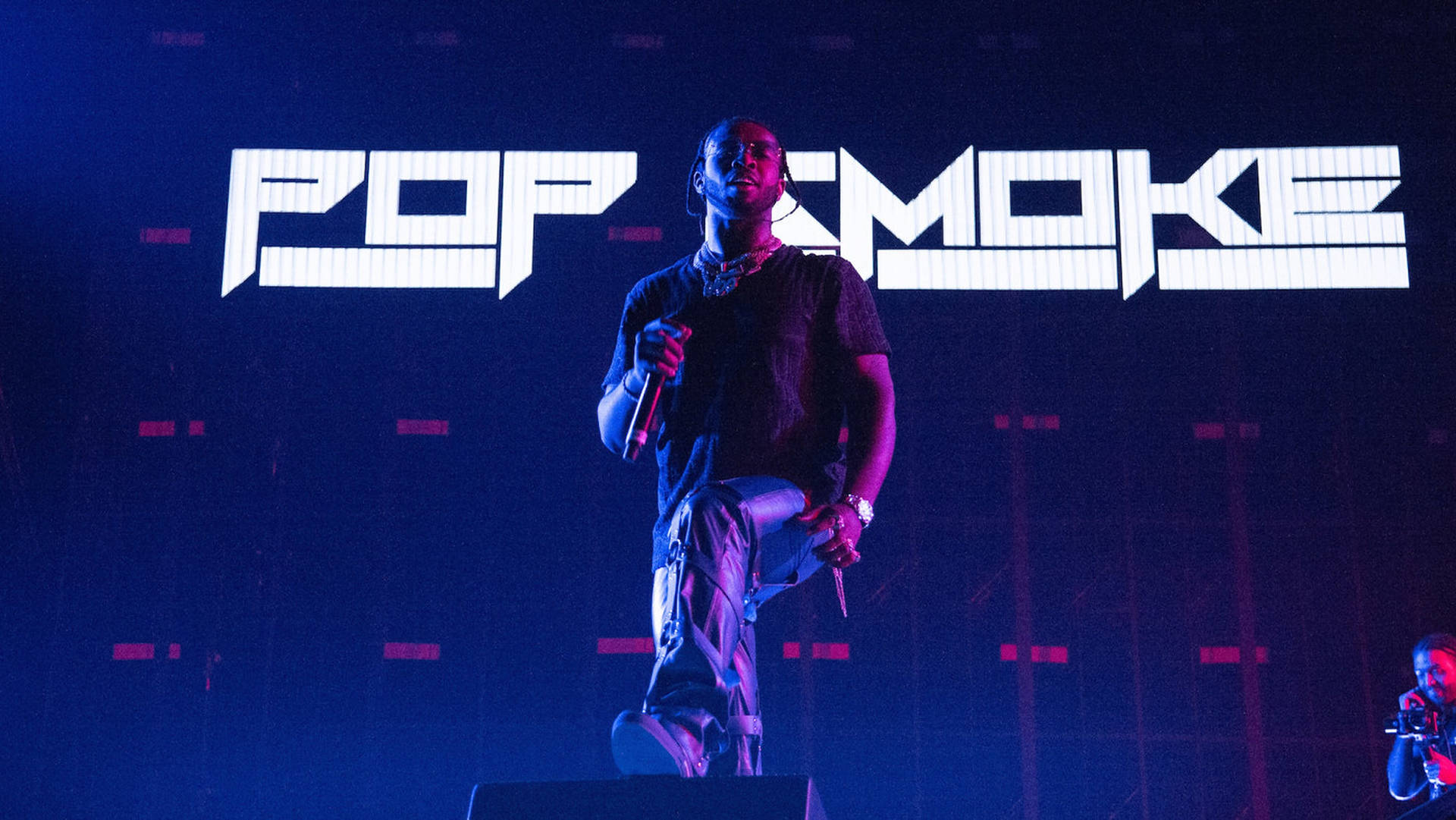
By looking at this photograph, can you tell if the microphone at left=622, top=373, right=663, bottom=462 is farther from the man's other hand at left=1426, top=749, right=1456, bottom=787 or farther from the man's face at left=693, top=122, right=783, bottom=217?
the man's other hand at left=1426, top=749, right=1456, bottom=787

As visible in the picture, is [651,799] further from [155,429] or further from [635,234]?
[155,429]

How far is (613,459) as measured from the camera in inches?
186

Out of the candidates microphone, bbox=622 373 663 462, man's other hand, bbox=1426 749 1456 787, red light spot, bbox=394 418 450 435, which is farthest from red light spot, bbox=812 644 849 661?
microphone, bbox=622 373 663 462

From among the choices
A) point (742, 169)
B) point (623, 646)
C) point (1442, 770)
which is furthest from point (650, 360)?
point (1442, 770)

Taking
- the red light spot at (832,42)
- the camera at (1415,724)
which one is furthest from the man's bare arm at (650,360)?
the red light spot at (832,42)

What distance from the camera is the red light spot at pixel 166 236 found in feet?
16.3

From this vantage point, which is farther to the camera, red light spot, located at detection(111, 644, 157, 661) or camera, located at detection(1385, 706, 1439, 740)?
red light spot, located at detection(111, 644, 157, 661)

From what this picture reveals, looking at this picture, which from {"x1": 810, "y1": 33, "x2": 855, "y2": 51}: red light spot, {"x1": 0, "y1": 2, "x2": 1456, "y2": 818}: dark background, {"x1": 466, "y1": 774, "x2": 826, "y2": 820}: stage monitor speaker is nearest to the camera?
{"x1": 466, "y1": 774, "x2": 826, "y2": 820}: stage monitor speaker

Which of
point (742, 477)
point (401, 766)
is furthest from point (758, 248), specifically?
point (401, 766)

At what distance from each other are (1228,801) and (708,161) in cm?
299

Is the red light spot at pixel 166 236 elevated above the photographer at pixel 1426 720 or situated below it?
above

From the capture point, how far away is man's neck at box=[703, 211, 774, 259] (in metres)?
2.65

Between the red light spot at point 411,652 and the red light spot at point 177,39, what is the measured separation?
2.44 metres

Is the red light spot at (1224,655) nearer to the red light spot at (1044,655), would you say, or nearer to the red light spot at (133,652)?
the red light spot at (1044,655)
